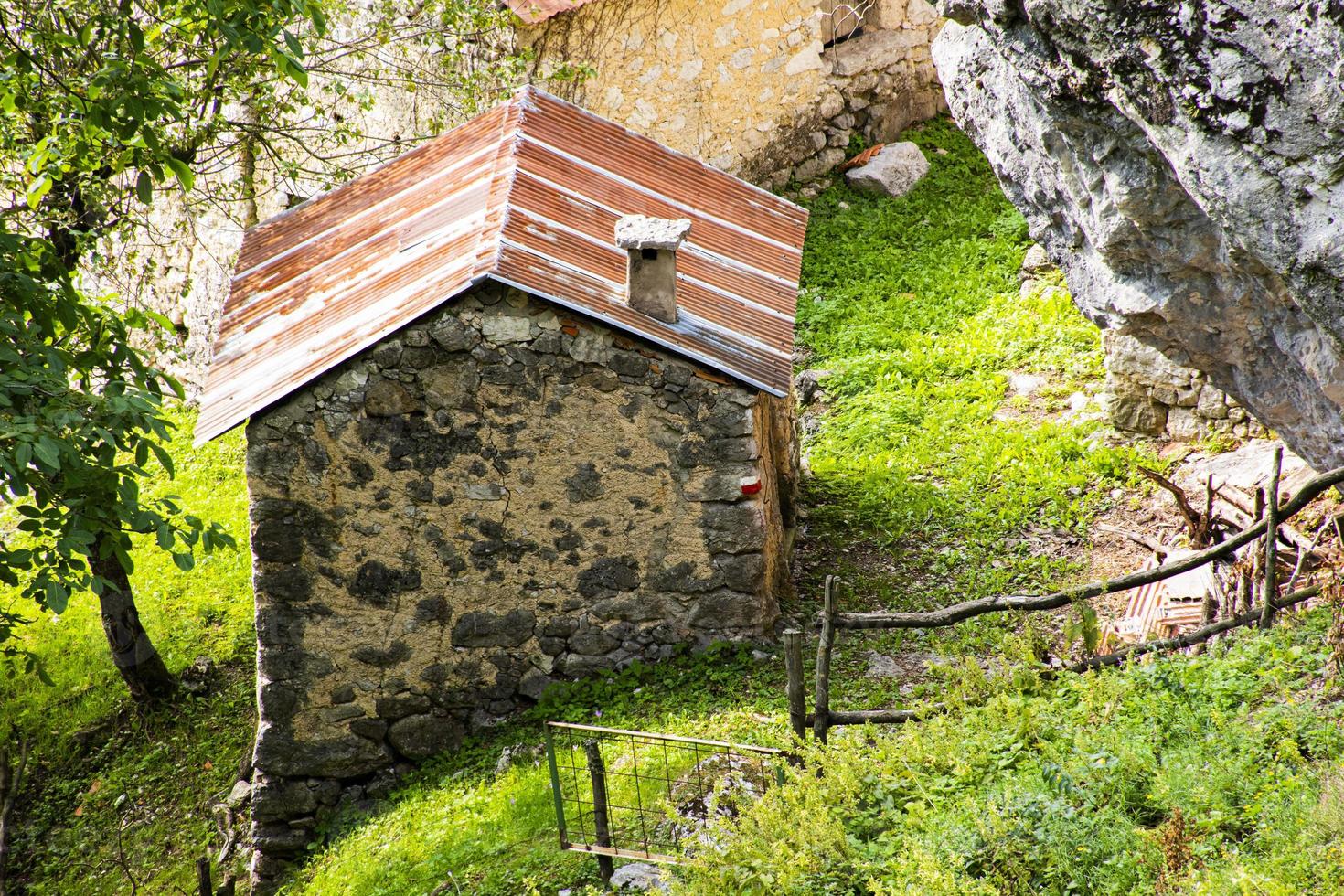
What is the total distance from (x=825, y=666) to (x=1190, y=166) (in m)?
2.31

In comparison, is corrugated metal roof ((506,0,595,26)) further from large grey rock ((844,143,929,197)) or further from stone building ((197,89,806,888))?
stone building ((197,89,806,888))

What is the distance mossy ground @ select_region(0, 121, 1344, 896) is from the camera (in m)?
3.91

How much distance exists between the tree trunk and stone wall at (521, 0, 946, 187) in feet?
23.1

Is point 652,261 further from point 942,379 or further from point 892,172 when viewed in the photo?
point 892,172

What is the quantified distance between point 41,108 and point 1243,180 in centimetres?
582

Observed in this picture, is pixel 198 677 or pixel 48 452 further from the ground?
pixel 48 452

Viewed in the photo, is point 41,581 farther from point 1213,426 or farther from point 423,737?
point 1213,426

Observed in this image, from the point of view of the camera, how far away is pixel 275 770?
7.03 meters

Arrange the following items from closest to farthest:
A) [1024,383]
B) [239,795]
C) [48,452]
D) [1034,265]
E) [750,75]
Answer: [48,452], [239,795], [1024,383], [1034,265], [750,75]

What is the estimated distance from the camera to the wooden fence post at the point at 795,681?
468 cm

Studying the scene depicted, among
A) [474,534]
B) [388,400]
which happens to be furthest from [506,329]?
[474,534]

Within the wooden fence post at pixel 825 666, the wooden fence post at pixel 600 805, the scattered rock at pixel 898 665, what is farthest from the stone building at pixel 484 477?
the wooden fence post at pixel 825 666

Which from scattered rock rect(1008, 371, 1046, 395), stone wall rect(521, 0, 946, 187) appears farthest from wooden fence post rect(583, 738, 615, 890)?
stone wall rect(521, 0, 946, 187)

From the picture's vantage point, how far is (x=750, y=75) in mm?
13109
